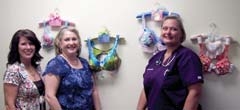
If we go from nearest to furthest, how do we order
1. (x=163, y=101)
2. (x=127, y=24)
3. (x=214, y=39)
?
(x=163, y=101)
(x=214, y=39)
(x=127, y=24)

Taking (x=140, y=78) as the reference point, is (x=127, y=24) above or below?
above

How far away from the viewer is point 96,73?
2.49m

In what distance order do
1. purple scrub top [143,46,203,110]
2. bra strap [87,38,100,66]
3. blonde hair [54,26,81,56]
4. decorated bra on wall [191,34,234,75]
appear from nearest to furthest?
1. purple scrub top [143,46,203,110]
2. decorated bra on wall [191,34,234,75]
3. blonde hair [54,26,81,56]
4. bra strap [87,38,100,66]

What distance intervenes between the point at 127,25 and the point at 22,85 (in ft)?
2.74

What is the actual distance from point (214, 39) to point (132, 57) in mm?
584

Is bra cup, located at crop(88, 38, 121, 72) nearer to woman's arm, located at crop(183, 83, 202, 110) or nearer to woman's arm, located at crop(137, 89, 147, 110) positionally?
woman's arm, located at crop(137, 89, 147, 110)

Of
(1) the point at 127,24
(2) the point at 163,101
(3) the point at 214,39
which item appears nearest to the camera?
(2) the point at 163,101

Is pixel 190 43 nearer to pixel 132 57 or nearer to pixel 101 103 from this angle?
pixel 132 57

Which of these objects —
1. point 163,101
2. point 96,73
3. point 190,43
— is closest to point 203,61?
point 190,43

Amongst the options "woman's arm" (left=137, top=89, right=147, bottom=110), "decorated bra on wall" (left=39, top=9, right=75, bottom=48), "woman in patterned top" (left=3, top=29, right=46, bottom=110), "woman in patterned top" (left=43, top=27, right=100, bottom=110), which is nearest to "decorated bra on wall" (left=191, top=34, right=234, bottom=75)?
"woman's arm" (left=137, top=89, right=147, bottom=110)

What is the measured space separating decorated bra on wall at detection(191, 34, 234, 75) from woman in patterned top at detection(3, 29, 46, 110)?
1111 mm

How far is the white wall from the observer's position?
7.34ft

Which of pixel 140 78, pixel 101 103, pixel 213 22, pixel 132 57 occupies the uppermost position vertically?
pixel 213 22

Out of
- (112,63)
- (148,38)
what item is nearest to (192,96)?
(148,38)
